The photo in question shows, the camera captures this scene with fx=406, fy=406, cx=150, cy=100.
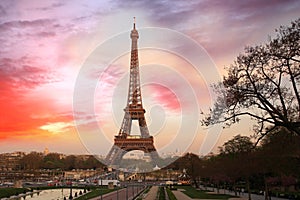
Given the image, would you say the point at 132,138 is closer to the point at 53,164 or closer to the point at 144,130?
the point at 144,130

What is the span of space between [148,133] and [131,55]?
17255 millimetres

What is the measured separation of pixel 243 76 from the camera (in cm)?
1633

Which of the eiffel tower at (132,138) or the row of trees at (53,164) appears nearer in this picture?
the eiffel tower at (132,138)

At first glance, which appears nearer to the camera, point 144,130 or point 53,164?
point 144,130

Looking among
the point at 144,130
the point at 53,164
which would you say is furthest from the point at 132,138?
the point at 53,164

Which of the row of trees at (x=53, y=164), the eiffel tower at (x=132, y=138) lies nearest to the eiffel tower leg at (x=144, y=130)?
the eiffel tower at (x=132, y=138)

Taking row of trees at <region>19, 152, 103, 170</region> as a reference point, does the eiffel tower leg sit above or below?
above

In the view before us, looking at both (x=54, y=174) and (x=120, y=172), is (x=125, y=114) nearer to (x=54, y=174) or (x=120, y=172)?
(x=120, y=172)

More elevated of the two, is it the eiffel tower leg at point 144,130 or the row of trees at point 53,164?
the eiffel tower leg at point 144,130

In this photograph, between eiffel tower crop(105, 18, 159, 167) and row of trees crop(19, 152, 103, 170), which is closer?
eiffel tower crop(105, 18, 159, 167)

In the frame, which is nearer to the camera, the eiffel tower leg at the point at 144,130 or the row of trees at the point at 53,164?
the eiffel tower leg at the point at 144,130

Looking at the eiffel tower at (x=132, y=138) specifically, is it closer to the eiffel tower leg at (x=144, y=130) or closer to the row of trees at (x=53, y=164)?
the eiffel tower leg at (x=144, y=130)

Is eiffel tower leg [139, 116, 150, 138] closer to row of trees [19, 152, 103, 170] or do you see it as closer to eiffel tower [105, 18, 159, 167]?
eiffel tower [105, 18, 159, 167]

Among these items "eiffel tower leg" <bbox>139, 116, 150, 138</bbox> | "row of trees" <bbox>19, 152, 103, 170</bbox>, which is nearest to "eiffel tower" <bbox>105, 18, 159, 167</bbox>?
"eiffel tower leg" <bbox>139, 116, 150, 138</bbox>
